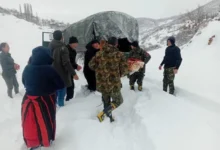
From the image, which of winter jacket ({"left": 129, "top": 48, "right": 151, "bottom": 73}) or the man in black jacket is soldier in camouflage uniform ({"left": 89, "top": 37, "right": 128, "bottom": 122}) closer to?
winter jacket ({"left": 129, "top": 48, "right": 151, "bottom": 73})

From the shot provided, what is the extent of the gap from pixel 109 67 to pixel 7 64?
4.19 meters

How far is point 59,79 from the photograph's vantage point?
3312mm

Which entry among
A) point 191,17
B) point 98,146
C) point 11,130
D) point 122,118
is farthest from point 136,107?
point 191,17

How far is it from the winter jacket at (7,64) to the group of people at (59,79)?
0.22 m

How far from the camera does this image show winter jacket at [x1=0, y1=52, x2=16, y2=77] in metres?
6.59

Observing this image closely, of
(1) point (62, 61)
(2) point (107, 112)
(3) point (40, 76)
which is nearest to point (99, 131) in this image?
(2) point (107, 112)

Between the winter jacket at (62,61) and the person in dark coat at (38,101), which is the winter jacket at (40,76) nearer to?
the person in dark coat at (38,101)

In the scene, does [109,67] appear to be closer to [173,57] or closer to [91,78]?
[91,78]

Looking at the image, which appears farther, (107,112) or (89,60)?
(89,60)

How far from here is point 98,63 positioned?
4.13m

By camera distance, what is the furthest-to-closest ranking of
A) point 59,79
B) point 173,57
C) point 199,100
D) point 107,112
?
point 173,57, point 199,100, point 107,112, point 59,79

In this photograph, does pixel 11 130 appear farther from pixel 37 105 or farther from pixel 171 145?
pixel 171 145

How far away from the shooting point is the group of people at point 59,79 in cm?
315

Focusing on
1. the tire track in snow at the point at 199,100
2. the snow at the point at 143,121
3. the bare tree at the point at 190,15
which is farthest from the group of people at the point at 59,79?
the bare tree at the point at 190,15
